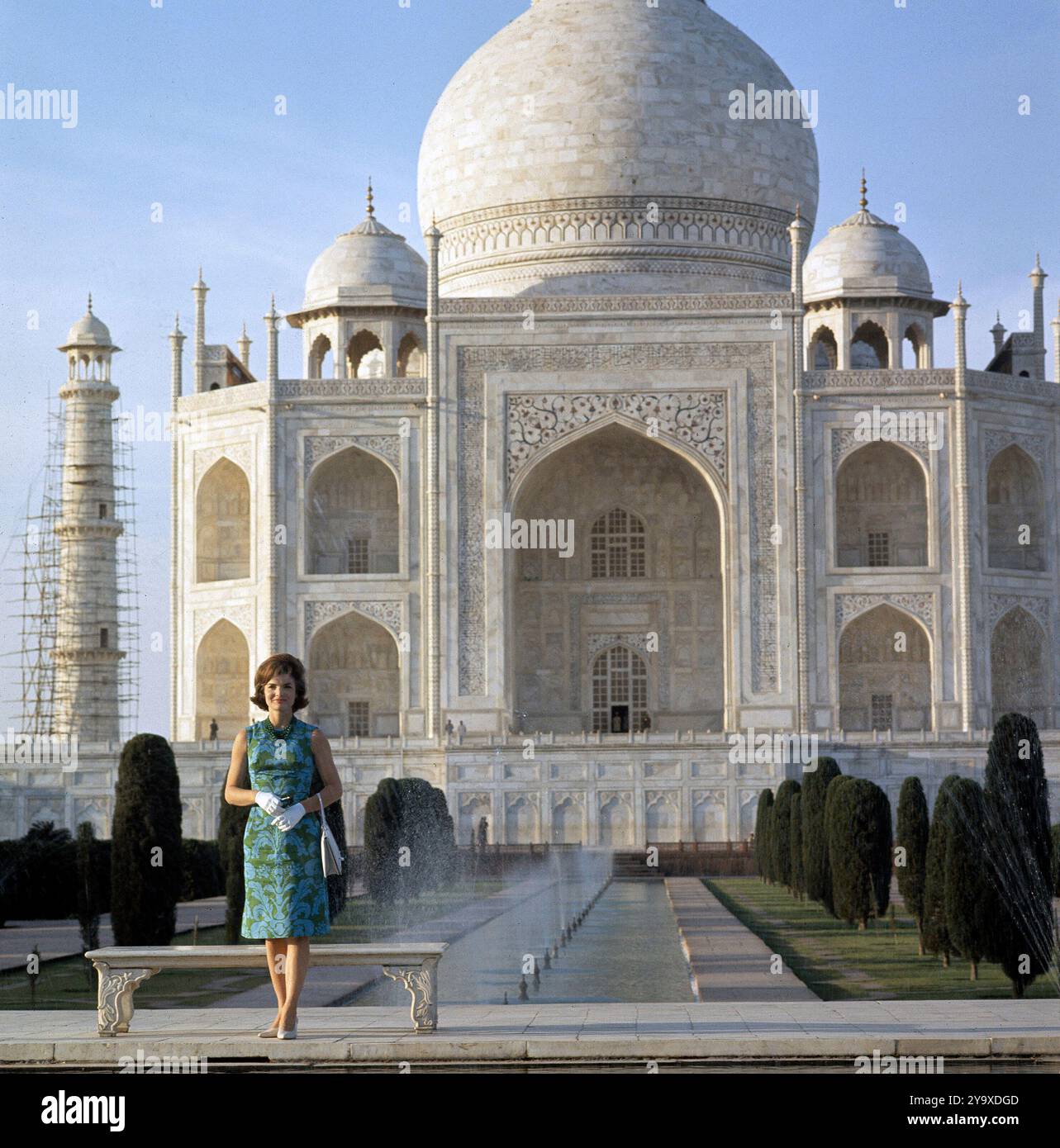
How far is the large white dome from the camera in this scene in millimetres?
28250

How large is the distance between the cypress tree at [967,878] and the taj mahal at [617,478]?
13415 millimetres

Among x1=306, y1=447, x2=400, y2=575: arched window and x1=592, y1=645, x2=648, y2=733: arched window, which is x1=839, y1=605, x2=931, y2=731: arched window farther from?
x1=306, y1=447, x2=400, y2=575: arched window

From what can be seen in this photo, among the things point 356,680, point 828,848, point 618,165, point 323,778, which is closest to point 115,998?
point 323,778

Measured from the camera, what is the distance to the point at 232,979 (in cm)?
1008

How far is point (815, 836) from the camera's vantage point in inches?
599

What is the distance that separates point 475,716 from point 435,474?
3141mm

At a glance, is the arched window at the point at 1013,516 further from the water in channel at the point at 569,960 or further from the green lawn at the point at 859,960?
the water in channel at the point at 569,960

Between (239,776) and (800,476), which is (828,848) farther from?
(800,476)

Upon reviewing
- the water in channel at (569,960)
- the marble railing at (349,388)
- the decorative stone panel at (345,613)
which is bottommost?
the water in channel at (569,960)

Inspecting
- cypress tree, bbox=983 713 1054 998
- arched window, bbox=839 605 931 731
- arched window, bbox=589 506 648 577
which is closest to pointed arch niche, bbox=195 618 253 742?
arched window, bbox=589 506 648 577

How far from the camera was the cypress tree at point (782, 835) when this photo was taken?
57.7ft

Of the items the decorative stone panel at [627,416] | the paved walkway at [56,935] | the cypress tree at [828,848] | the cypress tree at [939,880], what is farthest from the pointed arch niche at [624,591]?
the cypress tree at [939,880]
